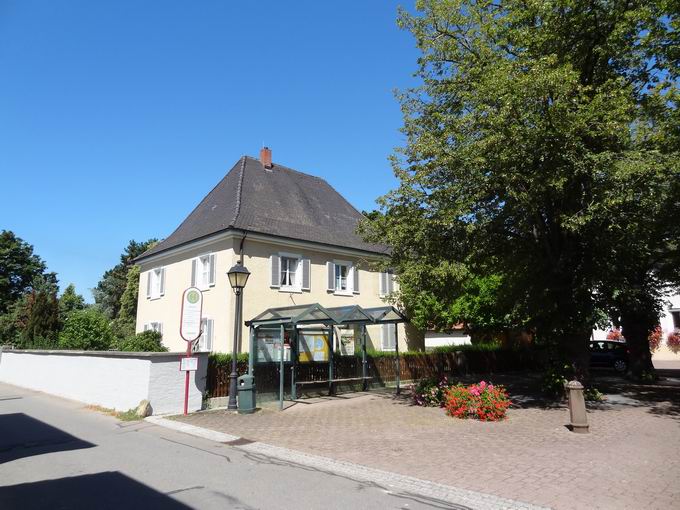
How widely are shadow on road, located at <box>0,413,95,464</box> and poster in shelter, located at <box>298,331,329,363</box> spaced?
8357mm

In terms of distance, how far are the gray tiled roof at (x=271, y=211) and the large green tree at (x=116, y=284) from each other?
2714 centimetres

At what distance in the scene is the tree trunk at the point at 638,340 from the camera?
1994cm

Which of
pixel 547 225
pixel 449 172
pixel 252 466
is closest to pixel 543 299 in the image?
pixel 547 225

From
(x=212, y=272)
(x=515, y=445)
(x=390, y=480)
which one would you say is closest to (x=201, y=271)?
(x=212, y=272)

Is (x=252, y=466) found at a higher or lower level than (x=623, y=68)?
lower

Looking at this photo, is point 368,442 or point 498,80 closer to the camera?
point 368,442

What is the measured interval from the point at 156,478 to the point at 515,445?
6.24 metres

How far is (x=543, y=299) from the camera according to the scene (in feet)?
49.0

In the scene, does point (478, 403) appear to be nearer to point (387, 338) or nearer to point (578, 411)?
point (578, 411)

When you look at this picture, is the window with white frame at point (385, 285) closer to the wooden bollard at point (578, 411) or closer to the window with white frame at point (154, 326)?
the window with white frame at point (154, 326)

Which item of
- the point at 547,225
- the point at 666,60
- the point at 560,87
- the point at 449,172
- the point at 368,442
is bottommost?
the point at 368,442

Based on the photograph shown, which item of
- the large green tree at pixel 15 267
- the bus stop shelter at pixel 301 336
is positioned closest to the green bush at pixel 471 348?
the bus stop shelter at pixel 301 336

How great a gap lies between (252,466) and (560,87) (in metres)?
10.5

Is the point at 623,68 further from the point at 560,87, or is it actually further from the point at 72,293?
the point at 72,293
